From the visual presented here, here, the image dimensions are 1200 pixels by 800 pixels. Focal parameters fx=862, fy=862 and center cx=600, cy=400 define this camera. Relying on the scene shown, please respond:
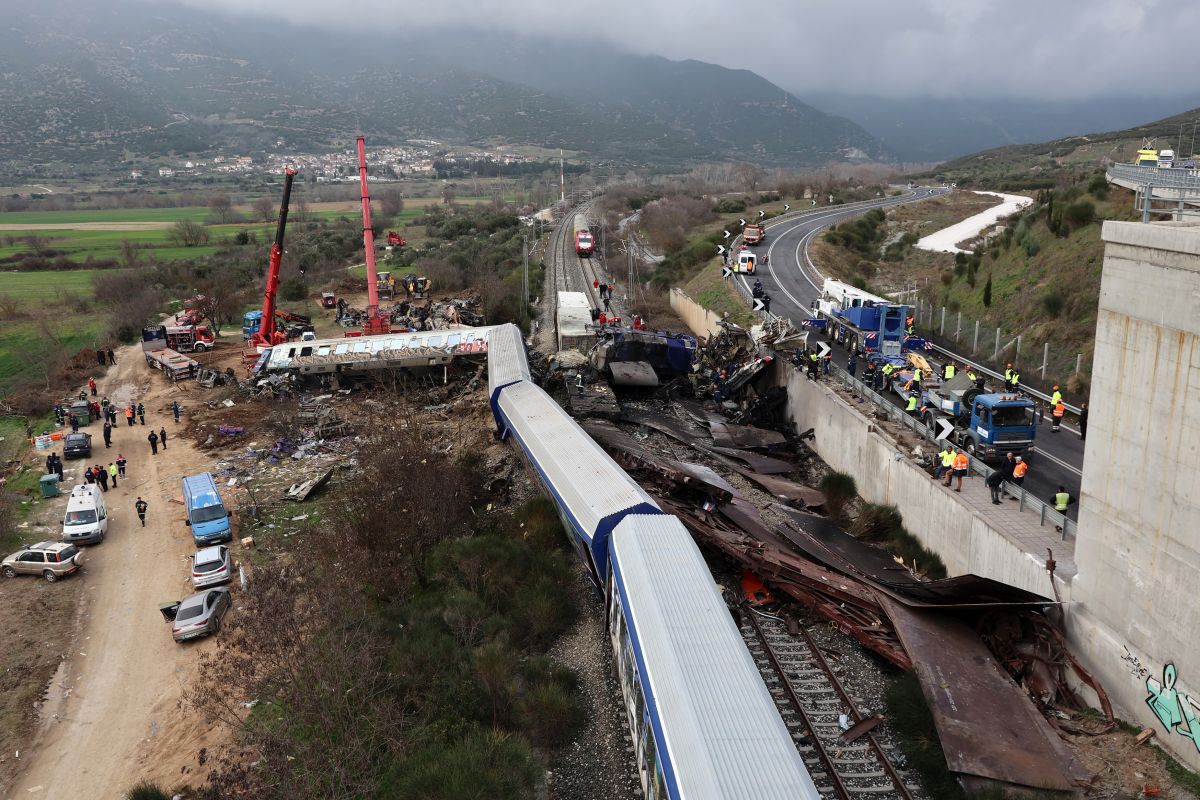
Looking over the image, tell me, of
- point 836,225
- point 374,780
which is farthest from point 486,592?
point 836,225

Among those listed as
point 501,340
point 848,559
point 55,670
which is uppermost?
point 501,340

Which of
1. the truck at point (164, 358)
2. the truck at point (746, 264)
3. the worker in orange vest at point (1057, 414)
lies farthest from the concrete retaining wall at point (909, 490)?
the truck at point (164, 358)

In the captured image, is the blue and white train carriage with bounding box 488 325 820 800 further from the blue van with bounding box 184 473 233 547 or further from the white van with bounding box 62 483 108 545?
the white van with bounding box 62 483 108 545

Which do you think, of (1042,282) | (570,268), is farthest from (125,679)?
(570,268)

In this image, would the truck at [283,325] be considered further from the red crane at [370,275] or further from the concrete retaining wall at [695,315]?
the concrete retaining wall at [695,315]

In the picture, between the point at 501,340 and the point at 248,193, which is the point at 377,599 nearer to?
the point at 501,340
